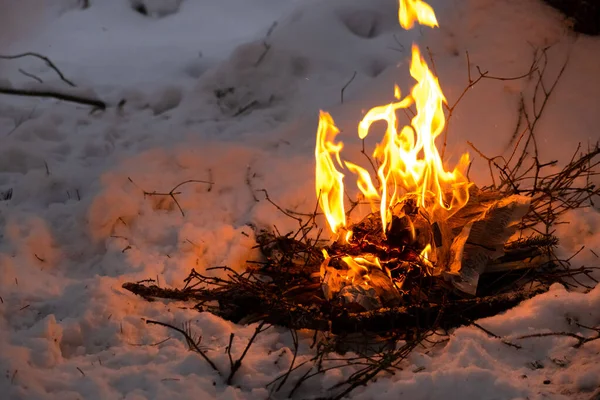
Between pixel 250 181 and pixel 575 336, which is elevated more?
pixel 575 336

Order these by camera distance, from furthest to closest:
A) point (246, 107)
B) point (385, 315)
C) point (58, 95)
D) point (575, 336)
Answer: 1. point (58, 95)
2. point (246, 107)
3. point (385, 315)
4. point (575, 336)

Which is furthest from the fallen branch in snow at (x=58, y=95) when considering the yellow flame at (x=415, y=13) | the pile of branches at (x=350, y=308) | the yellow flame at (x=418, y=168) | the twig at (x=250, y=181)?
the yellow flame at (x=415, y=13)

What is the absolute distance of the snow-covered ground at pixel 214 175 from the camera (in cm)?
251

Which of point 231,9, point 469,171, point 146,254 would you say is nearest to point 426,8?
point 469,171

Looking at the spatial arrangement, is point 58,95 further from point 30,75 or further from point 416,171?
point 416,171

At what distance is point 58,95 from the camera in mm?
5223

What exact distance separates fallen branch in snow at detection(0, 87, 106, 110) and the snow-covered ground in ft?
0.22

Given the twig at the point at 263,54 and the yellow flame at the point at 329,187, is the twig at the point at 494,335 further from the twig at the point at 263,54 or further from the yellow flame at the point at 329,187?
the twig at the point at 263,54

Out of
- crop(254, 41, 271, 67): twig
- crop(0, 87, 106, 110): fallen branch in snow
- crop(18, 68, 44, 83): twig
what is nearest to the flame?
crop(254, 41, 271, 67): twig

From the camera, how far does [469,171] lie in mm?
4031

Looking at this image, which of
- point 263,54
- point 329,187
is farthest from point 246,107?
point 329,187

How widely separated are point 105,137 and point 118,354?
7.92 feet

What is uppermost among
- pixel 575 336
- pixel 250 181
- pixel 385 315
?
pixel 575 336

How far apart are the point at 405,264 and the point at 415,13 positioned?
149 cm
